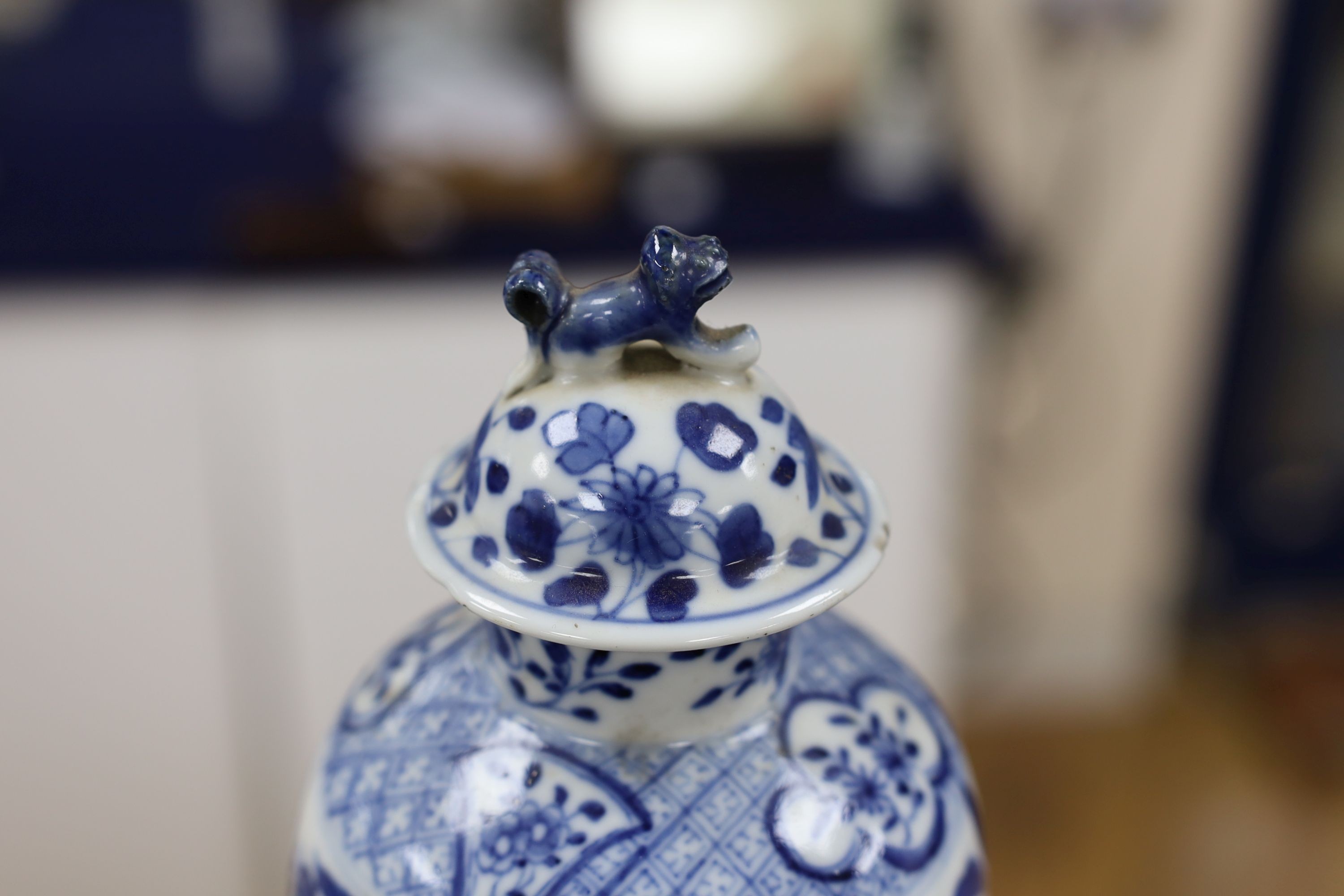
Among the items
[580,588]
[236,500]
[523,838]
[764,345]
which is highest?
[580,588]

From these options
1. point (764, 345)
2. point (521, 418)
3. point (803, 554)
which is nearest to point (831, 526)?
point (803, 554)

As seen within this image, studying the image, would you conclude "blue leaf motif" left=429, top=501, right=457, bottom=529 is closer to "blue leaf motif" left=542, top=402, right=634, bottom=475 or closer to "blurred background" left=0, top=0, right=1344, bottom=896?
"blue leaf motif" left=542, top=402, right=634, bottom=475

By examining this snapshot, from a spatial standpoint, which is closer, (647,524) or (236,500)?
(647,524)

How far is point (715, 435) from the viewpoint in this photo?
17.5 inches

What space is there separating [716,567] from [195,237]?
1110 millimetres

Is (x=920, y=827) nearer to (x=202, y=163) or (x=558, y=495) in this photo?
(x=558, y=495)

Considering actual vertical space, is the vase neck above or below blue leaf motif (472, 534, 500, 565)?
below

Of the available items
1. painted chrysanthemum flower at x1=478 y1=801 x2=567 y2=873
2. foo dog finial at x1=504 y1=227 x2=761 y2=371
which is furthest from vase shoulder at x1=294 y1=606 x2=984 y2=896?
foo dog finial at x1=504 y1=227 x2=761 y2=371

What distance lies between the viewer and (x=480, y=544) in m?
0.45

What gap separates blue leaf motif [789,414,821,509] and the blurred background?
924mm

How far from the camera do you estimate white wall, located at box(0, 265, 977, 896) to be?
1.36m

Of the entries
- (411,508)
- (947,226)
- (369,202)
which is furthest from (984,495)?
(411,508)

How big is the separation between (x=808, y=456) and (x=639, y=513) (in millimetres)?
77

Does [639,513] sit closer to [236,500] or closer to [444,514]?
[444,514]
